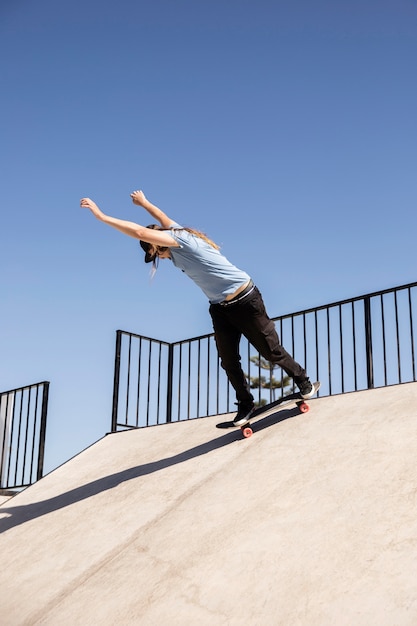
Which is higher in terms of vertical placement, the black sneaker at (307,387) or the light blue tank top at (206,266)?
the light blue tank top at (206,266)

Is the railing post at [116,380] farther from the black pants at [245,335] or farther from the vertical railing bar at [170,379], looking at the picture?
the black pants at [245,335]

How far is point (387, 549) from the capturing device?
325 cm

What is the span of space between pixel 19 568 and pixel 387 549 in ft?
9.52

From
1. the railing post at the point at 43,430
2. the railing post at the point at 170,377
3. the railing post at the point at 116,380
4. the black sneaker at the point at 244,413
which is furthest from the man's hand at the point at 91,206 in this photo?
the railing post at the point at 43,430

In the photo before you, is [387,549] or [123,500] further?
[123,500]

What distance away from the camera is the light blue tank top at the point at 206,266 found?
5.28 metres

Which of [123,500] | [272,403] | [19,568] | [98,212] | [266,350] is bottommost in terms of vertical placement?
[19,568]

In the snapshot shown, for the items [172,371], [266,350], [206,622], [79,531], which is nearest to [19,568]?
[79,531]

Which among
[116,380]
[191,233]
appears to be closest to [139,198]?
[191,233]

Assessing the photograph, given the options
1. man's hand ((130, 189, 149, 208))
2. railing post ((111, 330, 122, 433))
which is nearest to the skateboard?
man's hand ((130, 189, 149, 208))

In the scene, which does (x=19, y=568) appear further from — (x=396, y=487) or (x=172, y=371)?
(x=172, y=371)

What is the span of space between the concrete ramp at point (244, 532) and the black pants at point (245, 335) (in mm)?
507

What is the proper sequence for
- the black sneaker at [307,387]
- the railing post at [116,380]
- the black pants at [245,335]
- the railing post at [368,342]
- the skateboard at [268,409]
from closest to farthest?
the black pants at [245,335] → the black sneaker at [307,387] → the skateboard at [268,409] → the railing post at [368,342] → the railing post at [116,380]

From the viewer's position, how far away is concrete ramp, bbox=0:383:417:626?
10.3 feet
